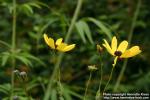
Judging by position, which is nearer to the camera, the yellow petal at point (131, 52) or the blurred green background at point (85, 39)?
the yellow petal at point (131, 52)

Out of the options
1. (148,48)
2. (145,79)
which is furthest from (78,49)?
(145,79)

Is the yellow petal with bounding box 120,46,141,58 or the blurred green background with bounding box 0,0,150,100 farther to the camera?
the blurred green background with bounding box 0,0,150,100

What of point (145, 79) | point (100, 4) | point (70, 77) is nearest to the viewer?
point (145, 79)

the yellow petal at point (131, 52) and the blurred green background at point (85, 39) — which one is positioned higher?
the blurred green background at point (85, 39)

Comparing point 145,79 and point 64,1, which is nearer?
point 145,79

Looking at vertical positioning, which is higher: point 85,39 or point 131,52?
point 85,39

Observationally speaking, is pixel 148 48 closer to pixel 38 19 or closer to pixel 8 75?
pixel 38 19

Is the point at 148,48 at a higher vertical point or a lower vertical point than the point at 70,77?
higher

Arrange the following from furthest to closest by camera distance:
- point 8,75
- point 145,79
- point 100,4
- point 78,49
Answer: point 100,4
point 78,49
point 145,79
point 8,75

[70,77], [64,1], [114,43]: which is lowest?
[114,43]

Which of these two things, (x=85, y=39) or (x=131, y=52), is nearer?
(x=131, y=52)

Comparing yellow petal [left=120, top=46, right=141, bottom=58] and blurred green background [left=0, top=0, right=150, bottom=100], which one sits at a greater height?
blurred green background [left=0, top=0, right=150, bottom=100]
